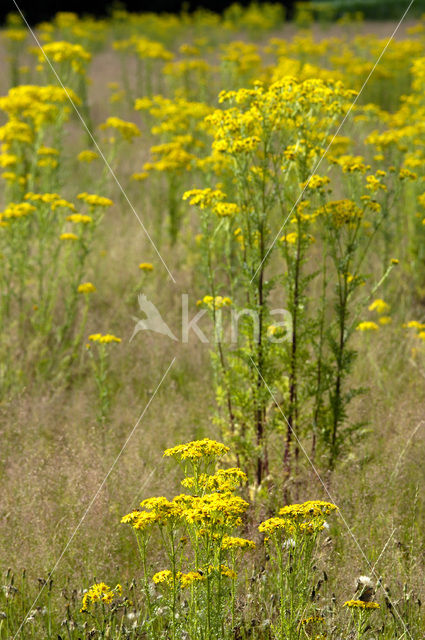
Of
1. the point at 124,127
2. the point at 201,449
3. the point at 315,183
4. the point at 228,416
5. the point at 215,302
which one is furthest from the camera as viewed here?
the point at 124,127

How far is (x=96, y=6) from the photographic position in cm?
1856

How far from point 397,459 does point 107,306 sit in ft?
8.91

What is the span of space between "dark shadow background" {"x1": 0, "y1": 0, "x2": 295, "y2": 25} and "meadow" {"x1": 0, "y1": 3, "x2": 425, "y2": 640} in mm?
13035

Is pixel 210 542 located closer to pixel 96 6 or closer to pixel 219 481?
pixel 219 481

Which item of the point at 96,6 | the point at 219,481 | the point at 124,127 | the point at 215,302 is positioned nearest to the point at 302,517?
the point at 219,481

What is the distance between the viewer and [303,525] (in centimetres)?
215

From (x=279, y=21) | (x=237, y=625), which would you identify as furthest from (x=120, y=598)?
(x=279, y=21)

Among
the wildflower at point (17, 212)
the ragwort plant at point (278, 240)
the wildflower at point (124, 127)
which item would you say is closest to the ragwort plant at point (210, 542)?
the ragwort plant at point (278, 240)

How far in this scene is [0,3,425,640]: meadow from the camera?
7.66 ft

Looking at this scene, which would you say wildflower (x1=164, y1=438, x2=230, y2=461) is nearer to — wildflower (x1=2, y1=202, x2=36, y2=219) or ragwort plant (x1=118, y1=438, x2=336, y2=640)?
ragwort plant (x1=118, y1=438, x2=336, y2=640)

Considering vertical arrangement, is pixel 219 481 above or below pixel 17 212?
below

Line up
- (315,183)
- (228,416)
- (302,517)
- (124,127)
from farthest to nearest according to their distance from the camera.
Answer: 1. (124,127)
2. (228,416)
3. (315,183)
4. (302,517)

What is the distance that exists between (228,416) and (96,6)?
17.3 meters

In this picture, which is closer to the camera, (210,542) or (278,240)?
(210,542)
